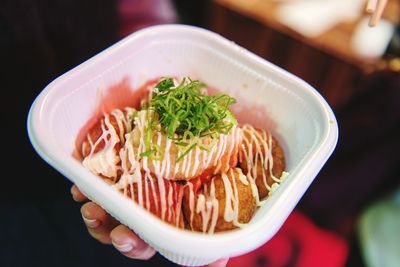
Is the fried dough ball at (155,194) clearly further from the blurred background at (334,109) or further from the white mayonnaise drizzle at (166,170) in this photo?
the blurred background at (334,109)

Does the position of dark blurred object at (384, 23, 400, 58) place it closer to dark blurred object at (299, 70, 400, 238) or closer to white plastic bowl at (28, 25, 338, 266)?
dark blurred object at (299, 70, 400, 238)

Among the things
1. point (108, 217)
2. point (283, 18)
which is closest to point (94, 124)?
point (108, 217)

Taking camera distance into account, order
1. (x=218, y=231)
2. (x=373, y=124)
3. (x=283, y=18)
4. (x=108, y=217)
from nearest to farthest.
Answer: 1. (x=218, y=231)
2. (x=108, y=217)
3. (x=373, y=124)
4. (x=283, y=18)

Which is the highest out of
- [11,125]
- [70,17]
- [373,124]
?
[70,17]

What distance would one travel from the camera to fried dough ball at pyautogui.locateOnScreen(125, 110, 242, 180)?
94 centimetres

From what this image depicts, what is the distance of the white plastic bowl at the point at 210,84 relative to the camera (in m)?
0.77

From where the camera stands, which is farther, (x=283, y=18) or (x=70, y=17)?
(x=283, y=18)

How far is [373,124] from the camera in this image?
1.72m

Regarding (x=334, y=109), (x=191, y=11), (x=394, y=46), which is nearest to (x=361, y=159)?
(x=334, y=109)

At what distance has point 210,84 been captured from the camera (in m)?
1.25

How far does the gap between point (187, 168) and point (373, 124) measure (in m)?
1.10

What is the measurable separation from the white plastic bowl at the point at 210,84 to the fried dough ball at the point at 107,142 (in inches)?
1.7

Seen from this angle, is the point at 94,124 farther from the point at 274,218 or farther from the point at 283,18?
the point at 283,18

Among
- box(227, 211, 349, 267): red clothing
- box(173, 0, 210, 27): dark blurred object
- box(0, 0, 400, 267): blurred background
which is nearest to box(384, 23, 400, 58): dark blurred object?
box(0, 0, 400, 267): blurred background
